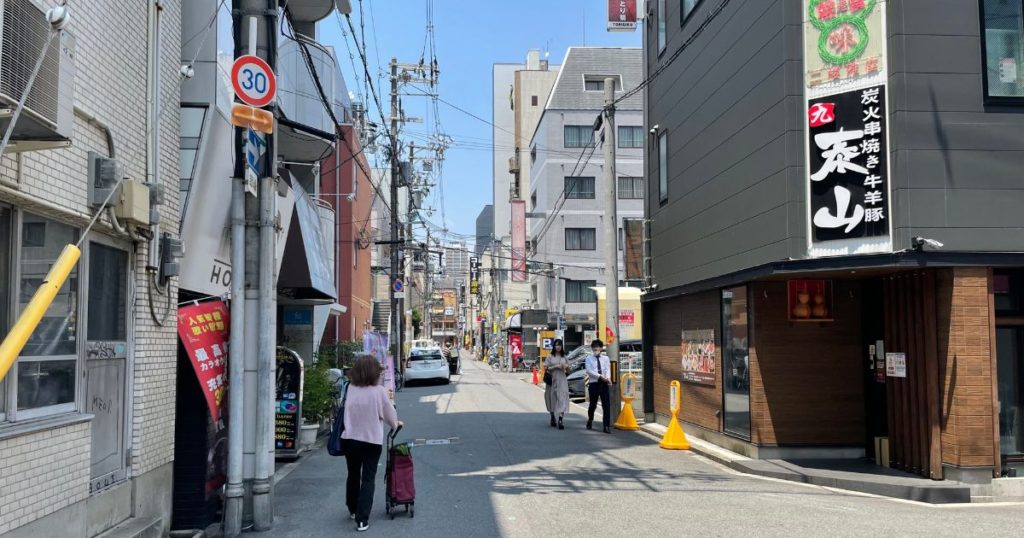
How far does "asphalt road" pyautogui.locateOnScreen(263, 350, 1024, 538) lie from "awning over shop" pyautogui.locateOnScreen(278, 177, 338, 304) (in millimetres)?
3154

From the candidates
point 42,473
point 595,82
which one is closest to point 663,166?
point 42,473

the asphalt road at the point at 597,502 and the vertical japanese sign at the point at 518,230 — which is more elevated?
the vertical japanese sign at the point at 518,230

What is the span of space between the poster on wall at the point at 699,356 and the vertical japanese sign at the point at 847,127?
3.85 m

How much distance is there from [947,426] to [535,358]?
4115 centimetres

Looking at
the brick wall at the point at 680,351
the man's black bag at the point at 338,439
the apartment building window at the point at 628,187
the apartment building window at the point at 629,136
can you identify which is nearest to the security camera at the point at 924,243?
the brick wall at the point at 680,351

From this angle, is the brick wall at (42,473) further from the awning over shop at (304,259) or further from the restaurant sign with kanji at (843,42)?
the restaurant sign with kanji at (843,42)

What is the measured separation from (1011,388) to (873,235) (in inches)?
104

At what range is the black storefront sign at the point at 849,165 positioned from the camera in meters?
10.1

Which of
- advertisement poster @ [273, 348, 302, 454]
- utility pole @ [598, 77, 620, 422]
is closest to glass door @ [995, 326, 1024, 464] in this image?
utility pole @ [598, 77, 620, 422]

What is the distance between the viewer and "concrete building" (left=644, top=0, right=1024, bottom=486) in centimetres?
983

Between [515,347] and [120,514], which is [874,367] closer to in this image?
[120,514]

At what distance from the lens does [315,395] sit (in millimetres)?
14164

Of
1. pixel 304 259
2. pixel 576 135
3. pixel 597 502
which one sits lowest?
pixel 597 502

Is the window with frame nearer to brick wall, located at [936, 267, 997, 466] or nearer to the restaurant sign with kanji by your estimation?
the restaurant sign with kanji
